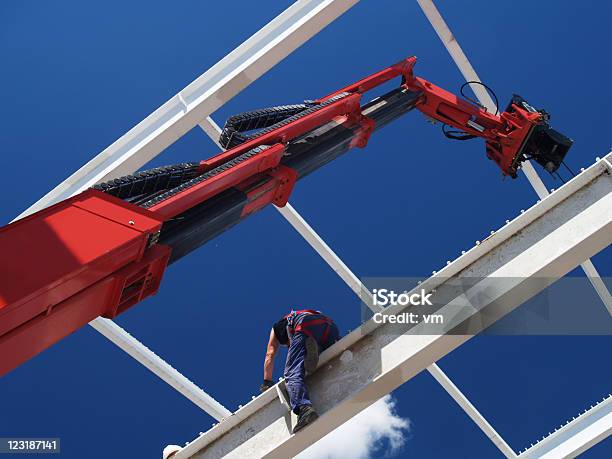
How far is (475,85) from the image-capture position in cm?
1065

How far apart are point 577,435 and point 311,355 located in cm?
534

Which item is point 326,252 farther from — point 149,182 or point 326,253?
point 149,182

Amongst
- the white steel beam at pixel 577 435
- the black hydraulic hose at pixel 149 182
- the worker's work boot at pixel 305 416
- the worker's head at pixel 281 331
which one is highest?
the black hydraulic hose at pixel 149 182

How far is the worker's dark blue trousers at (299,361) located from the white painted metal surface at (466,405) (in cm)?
393

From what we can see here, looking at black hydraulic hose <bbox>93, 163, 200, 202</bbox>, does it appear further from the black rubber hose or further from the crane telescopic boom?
the black rubber hose

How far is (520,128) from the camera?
1035 cm

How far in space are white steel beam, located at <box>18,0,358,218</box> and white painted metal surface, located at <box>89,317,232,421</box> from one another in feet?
6.32

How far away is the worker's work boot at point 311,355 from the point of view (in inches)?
277

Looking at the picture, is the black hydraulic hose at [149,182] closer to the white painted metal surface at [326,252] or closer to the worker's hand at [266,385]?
the worker's hand at [266,385]

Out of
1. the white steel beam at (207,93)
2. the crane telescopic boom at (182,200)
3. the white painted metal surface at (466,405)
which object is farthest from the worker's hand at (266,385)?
the white painted metal surface at (466,405)

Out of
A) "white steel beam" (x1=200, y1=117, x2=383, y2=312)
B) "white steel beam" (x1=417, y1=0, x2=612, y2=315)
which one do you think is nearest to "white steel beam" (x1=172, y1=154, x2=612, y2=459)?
"white steel beam" (x1=417, y1=0, x2=612, y2=315)

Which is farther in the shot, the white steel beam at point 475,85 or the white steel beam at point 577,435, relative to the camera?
the white steel beam at point 577,435

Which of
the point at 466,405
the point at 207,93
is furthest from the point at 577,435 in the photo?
the point at 207,93

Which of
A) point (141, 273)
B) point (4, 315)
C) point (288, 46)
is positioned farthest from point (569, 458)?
point (4, 315)
